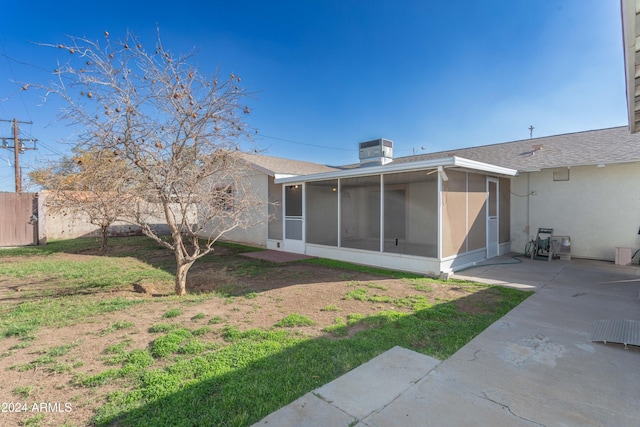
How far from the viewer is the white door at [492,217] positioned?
8.55 m

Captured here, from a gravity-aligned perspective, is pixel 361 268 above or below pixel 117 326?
above

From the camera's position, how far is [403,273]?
7.02m

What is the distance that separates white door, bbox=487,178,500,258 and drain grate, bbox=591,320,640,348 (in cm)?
485

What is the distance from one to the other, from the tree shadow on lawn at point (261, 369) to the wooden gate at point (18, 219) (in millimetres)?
13323

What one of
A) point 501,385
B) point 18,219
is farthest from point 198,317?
point 18,219

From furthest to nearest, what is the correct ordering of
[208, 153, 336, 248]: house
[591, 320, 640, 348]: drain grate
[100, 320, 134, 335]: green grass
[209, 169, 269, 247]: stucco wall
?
[209, 169, 269, 247]: stucco wall, [208, 153, 336, 248]: house, [100, 320, 134, 335]: green grass, [591, 320, 640, 348]: drain grate

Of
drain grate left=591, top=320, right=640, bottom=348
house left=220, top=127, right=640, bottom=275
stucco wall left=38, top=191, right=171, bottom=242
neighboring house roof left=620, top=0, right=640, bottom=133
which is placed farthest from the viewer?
stucco wall left=38, top=191, right=171, bottom=242

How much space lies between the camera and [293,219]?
1034 cm

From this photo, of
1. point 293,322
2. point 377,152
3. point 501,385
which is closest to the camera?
point 501,385

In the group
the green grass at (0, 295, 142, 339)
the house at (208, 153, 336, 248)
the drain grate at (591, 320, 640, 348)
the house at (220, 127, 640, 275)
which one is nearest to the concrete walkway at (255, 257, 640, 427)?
the drain grate at (591, 320, 640, 348)

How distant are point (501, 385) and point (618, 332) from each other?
2196 millimetres

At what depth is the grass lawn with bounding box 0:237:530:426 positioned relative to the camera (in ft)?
7.59

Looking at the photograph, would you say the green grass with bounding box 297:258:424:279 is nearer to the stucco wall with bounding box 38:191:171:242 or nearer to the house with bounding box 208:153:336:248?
the house with bounding box 208:153:336:248

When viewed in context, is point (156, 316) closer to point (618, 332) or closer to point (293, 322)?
point (293, 322)
